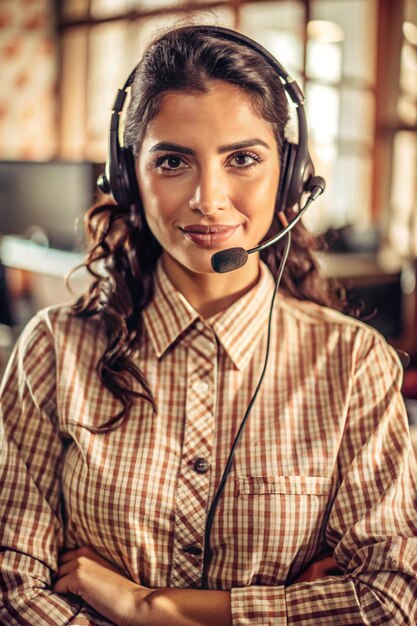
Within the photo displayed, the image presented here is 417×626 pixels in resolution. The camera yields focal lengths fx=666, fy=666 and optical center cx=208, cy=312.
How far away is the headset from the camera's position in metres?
0.94

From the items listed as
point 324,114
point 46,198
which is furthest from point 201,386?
point 324,114

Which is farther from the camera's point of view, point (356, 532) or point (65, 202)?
point (65, 202)

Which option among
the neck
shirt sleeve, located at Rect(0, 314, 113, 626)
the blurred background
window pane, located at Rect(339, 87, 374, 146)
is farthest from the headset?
window pane, located at Rect(339, 87, 374, 146)

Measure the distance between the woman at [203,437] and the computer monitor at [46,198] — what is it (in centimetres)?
233

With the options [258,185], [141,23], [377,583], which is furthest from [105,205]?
[141,23]

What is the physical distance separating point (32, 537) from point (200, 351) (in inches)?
13.4

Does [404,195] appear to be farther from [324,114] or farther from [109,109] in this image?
[109,109]

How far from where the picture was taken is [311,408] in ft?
3.08

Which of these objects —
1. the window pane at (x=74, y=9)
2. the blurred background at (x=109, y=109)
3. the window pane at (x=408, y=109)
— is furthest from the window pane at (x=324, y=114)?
the window pane at (x=74, y=9)

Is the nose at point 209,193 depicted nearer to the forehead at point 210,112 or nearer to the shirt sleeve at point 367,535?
the forehead at point 210,112

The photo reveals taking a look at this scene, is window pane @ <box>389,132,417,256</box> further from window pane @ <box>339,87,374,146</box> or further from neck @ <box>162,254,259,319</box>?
neck @ <box>162,254,259,319</box>

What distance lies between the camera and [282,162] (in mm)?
972

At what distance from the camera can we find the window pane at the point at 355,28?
4.18 m

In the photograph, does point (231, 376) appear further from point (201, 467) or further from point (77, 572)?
point (77, 572)
